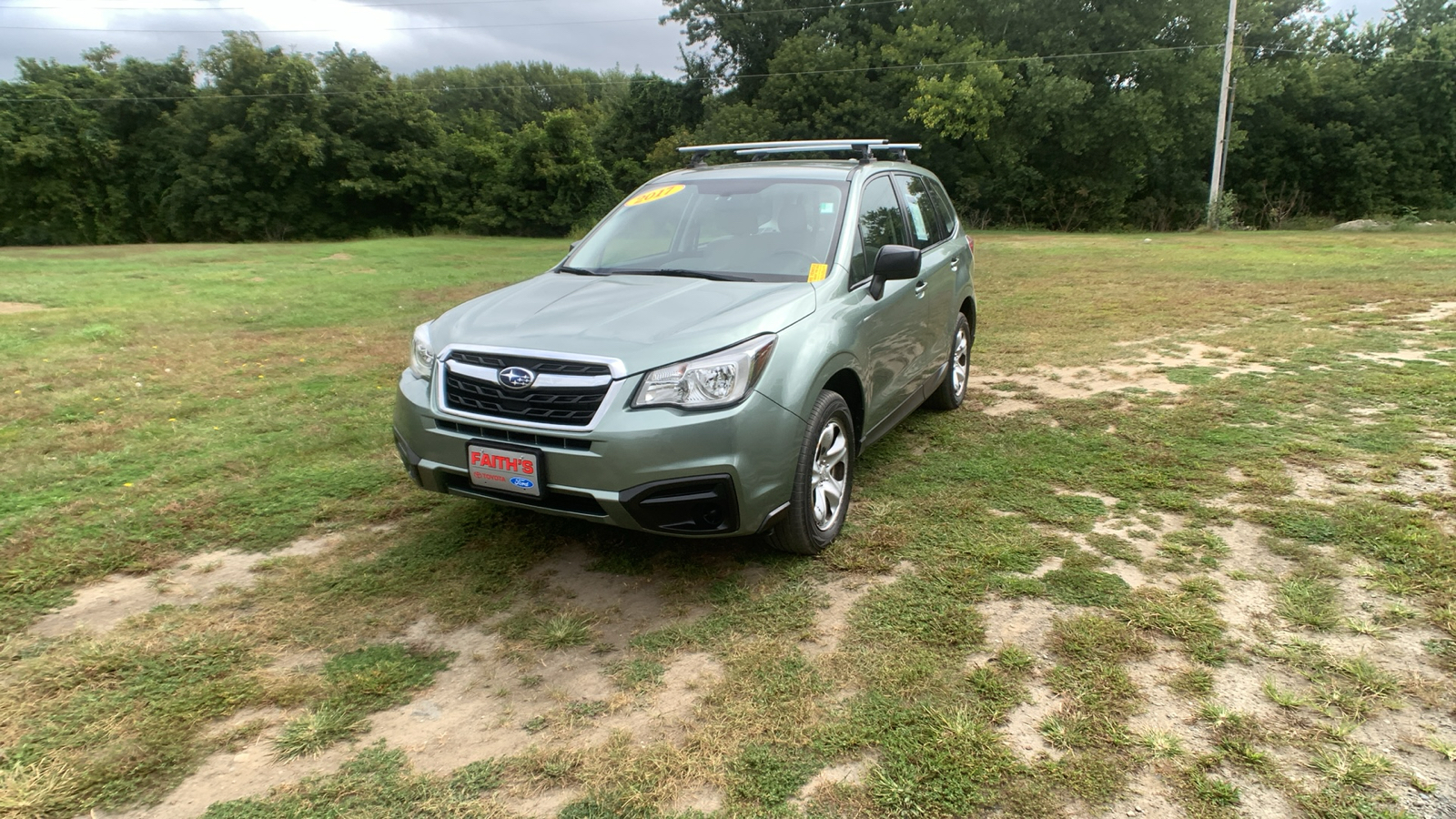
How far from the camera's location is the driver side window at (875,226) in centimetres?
420

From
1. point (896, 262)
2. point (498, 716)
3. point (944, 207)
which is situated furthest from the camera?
point (944, 207)

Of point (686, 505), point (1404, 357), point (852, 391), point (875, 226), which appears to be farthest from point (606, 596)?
point (1404, 357)

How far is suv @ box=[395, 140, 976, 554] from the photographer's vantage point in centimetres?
311

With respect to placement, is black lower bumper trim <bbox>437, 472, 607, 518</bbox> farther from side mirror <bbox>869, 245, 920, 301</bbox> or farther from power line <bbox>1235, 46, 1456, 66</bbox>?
power line <bbox>1235, 46, 1456, 66</bbox>

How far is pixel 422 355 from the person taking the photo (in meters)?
3.69

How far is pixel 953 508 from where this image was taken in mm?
4219

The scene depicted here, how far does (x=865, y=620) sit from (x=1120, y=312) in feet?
27.2

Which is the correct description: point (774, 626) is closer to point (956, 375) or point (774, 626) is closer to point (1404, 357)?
point (956, 375)

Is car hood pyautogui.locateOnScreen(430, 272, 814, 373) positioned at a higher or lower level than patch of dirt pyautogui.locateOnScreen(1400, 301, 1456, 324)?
higher

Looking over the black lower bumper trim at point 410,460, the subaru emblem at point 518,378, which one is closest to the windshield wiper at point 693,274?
the subaru emblem at point 518,378

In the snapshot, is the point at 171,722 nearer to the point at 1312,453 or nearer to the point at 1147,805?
the point at 1147,805

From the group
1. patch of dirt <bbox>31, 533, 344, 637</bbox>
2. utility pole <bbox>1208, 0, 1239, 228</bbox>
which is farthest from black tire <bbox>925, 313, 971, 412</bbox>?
utility pole <bbox>1208, 0, 1239, 228</bbox>

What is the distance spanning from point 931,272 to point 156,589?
429 cm

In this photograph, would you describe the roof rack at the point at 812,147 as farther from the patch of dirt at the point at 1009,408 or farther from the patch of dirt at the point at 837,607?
the patch of dirt at the point at 837,607
